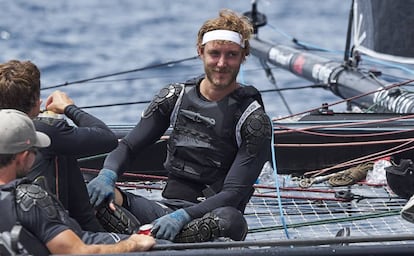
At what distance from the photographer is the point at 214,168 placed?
5.96m

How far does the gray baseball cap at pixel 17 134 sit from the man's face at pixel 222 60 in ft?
3.84

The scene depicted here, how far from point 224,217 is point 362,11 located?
14.7ft

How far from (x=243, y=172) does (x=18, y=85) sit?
119cm

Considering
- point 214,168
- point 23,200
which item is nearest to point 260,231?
point 214,168

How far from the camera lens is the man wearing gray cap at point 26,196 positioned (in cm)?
473

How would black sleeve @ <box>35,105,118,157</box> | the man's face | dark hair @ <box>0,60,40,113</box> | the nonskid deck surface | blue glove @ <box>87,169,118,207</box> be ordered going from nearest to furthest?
dark hair @ <box>0,60,40,113</box> → black sleeve @ <box>35,105,118,157</box> → blue glove @ <box>87,169,118,207</box> → the man's face → the nonskid deck surface

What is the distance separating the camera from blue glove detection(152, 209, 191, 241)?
217 inches

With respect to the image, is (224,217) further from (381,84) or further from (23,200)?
(381,84)

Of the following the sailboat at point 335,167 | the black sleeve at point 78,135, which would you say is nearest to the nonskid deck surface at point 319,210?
the sailboat at point 335,167

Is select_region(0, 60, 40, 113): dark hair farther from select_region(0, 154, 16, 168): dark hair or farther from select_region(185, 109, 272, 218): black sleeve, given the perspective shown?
select_region(185, 109, 272, 218): black sleeve

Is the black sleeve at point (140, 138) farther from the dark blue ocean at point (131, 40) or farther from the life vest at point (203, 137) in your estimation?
the dark blue ocean at point (131, 40)

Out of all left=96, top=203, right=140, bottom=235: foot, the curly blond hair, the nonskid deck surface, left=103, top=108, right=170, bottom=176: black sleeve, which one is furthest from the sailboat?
the curly blond hair

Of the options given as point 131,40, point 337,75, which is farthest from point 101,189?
point 131,40

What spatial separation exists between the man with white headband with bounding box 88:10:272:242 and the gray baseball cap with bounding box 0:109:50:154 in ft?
2.96
